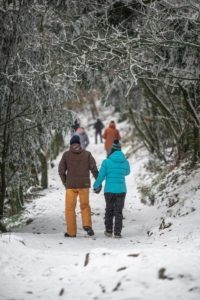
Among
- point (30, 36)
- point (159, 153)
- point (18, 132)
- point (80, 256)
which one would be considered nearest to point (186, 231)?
point (80, 256)

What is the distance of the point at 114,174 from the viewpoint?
401 inches

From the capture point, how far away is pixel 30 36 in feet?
32.4

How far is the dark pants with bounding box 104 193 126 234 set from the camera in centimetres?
1002

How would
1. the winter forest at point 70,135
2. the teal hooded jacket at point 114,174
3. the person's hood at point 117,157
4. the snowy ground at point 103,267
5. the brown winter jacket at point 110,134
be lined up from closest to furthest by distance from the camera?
the snowy ground at point 103,267
the winter forest at point 70,135
the teal hooded jacket at point 114,174
the person's hood at point 117,157
the brown winter jacket at point 110,134

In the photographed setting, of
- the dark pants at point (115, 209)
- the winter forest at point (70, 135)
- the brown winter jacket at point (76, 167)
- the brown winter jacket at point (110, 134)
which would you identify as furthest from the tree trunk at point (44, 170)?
the dark pants at point (115, 209)

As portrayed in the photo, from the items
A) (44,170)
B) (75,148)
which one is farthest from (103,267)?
(44,170)

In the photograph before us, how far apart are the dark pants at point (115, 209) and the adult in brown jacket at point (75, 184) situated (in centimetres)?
40

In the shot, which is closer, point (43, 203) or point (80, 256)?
point (80, 256)

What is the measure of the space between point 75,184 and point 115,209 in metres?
1.00

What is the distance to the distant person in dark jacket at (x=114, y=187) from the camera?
397 inches

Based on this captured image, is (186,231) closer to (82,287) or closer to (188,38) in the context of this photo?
(82,287)

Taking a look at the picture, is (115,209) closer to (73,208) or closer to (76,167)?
(73,208)

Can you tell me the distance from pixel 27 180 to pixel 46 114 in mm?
2118

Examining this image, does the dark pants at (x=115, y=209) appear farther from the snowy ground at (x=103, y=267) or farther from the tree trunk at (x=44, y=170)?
the tree trunk at (x=44, y=170)
